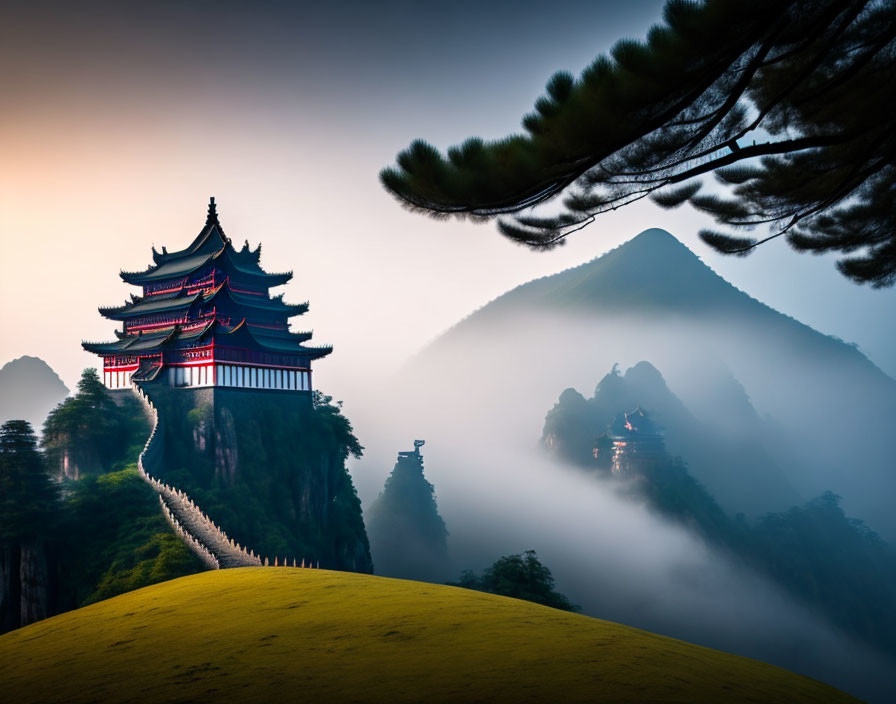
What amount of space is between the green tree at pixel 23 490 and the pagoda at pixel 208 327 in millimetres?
7345

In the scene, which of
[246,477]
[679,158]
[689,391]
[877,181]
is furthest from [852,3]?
[689,391]

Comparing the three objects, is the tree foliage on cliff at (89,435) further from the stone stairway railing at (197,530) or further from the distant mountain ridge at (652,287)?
the distant mountain ridge at (652,287)

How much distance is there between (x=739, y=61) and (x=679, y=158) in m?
1.19

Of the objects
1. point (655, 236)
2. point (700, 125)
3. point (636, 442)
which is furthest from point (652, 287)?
point (700, 125)

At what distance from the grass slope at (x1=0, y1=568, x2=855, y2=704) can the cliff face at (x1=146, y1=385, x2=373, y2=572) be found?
59.4 ft

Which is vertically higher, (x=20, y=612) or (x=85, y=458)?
(x=85, y=458)

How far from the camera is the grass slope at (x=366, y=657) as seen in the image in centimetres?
577

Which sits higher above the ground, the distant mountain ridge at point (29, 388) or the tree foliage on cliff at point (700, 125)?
the distant mountain ridge at point (29, 388)

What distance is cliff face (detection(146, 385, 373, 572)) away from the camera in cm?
2742

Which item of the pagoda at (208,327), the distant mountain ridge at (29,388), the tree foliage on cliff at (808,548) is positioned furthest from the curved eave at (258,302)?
the distant mountain ridge at (29,388)

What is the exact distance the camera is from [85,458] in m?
27.9

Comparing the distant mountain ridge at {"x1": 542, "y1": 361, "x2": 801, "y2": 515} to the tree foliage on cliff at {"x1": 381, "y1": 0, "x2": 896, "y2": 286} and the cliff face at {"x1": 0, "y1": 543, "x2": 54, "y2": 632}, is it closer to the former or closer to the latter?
the cliff face at {"x1": 0, "y1": 543, "x2": 54, "y2": 632}

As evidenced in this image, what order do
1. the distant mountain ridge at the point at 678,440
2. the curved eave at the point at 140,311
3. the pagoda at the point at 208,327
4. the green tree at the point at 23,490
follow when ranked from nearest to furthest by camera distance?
the green tree at the point at 23,490, the pagoda at the point at 208,327, the curved eave at the point at 140,311, the distant mountain ridge at the point at 678,440

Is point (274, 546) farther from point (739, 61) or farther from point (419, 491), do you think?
point (419, 491)
